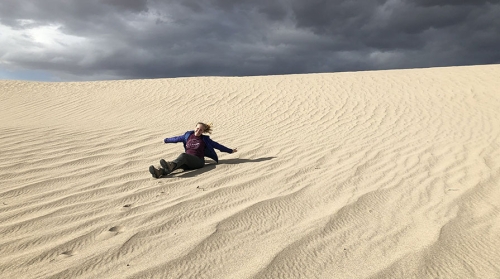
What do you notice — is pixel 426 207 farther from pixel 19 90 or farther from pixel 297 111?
pixel 19 90

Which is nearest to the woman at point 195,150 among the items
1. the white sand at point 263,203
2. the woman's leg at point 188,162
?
the woman's leg at point 188,162

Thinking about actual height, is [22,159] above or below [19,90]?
below

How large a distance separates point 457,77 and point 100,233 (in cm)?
1442

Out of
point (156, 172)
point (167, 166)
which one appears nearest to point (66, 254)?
point (156, 172)

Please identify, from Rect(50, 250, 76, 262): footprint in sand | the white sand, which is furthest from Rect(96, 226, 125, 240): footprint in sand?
Rect(50, 250, 76, 262): footprint in sand

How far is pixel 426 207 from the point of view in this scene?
3.12 meters

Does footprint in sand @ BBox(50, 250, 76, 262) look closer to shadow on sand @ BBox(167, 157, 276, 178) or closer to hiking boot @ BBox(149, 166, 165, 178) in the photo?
hiking boot @ BBox(149, 166, 165, 178)

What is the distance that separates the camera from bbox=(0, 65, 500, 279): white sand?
2111mm

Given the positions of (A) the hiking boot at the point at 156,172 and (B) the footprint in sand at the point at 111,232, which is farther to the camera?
(A) the hiking boot at the point at 156,172

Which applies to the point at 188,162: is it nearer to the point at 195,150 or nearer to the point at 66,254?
the point at 195,150

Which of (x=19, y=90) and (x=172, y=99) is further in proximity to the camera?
(x=19, y=90)

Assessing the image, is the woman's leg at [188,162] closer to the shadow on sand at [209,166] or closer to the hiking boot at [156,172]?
the shadow on sand at [209,166]

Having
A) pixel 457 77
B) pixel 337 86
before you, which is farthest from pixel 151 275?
pixel 457 77

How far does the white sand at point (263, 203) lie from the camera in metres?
2.11
